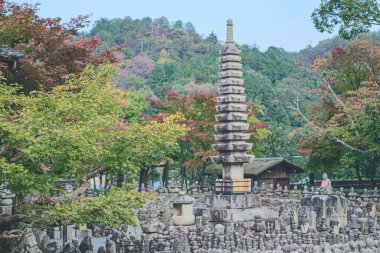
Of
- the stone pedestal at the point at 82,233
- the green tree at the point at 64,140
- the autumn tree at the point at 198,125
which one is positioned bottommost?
the stone pedestal at the point at 82,233

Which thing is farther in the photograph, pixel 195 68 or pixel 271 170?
pixel 195 68

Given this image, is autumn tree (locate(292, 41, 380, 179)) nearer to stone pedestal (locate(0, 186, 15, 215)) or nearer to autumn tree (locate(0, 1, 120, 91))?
autumn tree (locate(0, 1, 120, 91))

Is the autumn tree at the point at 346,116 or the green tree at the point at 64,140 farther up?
the autumn tree at the point at 346,116

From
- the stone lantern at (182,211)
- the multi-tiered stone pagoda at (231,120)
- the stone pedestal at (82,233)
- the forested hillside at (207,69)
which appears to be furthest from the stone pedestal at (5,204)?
the forested hillside at (207,69)

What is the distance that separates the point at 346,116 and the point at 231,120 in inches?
594

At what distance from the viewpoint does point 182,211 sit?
23984mm

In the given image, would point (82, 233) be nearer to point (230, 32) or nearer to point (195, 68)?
point (230, 32)

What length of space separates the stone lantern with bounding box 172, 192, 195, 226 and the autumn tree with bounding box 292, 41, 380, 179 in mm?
16528

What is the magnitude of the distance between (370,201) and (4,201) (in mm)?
20524

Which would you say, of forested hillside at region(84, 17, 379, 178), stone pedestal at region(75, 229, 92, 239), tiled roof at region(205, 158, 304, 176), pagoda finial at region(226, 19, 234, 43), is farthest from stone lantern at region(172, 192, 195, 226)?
forested hillside at region(84, 17, 379, 178)

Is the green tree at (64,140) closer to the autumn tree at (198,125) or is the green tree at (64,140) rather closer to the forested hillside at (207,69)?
the autumn tree at (198,125)

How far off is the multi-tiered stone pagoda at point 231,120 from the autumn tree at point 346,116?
11.0 metres

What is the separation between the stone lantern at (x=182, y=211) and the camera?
23859 mm

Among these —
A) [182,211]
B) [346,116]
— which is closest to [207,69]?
[346,116]
